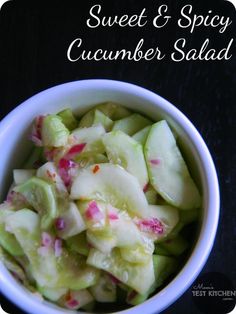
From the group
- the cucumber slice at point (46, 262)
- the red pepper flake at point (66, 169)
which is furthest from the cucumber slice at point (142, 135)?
the cucumber slice at point (46, 262)

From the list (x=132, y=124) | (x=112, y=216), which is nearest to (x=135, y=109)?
(x=132, y=124)

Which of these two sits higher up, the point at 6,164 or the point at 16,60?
the point at 16,60

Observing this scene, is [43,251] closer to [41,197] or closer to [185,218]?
[41,197]

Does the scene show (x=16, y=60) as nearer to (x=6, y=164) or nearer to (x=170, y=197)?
(x=6, y=164)

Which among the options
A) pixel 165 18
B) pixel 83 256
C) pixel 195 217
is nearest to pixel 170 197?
pixel 195 217

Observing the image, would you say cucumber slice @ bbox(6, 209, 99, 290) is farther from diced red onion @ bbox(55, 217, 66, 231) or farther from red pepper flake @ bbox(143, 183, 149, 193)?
red pepper flake @ bbox(143, 183, 149, 193)

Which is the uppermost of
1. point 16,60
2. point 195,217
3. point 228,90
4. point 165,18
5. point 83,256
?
point 165,18
